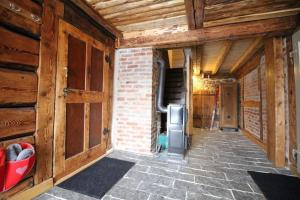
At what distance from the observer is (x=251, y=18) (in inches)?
88.6

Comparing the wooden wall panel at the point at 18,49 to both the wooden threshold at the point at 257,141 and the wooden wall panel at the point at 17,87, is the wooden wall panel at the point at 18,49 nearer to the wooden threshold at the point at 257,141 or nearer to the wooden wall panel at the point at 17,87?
the wooden wall panel at the point at 17,87

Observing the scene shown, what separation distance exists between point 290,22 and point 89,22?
9.97 ft

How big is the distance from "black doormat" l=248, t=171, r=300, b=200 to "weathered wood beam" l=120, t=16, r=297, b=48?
216 cm

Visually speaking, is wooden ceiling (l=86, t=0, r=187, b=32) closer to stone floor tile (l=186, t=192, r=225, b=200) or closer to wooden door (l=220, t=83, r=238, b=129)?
stone floor tile (l=186, t=192, r=225, b=200)

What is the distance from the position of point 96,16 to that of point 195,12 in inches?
58.1

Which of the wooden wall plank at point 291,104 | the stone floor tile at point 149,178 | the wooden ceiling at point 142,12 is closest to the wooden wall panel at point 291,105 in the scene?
the wooden wall plank at point 291,104

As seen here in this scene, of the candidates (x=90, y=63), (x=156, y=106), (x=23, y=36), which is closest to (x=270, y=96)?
(x=156, y=106)

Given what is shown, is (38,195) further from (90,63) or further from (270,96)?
(270,96)

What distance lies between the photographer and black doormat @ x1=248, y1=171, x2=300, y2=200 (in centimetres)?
172

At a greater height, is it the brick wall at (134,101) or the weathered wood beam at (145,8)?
the weathered wood beam at (145,8)

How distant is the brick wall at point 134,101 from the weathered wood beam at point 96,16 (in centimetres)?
44

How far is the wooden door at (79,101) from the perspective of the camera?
6.36 feet

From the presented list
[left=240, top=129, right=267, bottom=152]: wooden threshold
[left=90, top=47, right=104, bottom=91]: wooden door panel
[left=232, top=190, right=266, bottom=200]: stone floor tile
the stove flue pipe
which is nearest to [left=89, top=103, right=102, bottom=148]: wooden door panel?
[left=90, top=47, right=104, bottom=91]: wooden door panel

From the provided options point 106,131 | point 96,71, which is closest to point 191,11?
point 96,71
